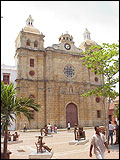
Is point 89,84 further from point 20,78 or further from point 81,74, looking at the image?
point 20,78

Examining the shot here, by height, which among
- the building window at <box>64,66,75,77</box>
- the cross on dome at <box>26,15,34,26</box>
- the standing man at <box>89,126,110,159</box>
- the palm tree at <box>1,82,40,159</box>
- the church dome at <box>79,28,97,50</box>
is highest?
the cross on dome at <box>26,15,34,26</box>

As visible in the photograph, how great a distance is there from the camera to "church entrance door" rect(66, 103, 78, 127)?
29.1m

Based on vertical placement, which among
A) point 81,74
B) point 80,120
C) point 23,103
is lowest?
point 80,120

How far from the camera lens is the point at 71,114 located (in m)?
29.4

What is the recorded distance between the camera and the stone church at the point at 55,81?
90.3 ft

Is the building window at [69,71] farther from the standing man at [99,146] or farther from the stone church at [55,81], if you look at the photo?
the standing man at [99,146]

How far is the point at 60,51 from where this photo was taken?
31.4 meters

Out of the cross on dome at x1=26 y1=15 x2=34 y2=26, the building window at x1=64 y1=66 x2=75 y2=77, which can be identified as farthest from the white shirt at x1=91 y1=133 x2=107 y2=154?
the cross on dome at x1=26 y1=15 x2=34 y2=26

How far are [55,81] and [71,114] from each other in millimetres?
6559

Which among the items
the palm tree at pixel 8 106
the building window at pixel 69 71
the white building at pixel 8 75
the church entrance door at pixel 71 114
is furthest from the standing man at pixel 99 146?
the building window at pixel 69 71

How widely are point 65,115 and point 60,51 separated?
39.3 feet

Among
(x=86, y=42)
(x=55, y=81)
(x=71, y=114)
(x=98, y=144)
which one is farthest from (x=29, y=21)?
(x=98, y=144)

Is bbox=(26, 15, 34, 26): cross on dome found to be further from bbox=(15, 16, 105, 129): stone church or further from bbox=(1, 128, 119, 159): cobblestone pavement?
bbox=(1, 128, 119, 159): cobblestone pavement

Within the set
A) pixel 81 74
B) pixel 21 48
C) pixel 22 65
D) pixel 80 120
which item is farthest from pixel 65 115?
pixel 21 48
